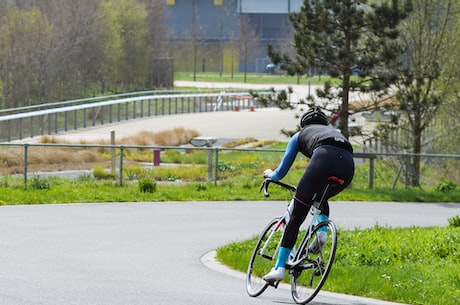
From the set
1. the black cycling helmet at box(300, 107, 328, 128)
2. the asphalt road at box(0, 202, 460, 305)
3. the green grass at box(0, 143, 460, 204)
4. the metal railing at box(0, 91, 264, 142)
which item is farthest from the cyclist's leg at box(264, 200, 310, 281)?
the metal railing at box(0, 91, 264, 142)

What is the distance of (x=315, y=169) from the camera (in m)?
9.74

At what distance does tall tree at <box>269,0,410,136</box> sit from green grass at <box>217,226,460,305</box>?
1435 centimetres

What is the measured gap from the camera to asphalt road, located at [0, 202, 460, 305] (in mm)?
10953

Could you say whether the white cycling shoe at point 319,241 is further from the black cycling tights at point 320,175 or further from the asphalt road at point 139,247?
the asphalt road at point 139,247

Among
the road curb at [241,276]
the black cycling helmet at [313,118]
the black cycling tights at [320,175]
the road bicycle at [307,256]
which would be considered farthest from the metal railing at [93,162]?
the black cycling tights at [320,175]

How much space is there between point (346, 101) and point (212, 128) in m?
34.4

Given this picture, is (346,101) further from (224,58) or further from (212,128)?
(224,58)

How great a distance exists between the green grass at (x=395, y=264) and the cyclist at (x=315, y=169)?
1327 mm

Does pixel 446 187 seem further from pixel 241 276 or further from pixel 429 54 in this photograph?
pixel 241 276

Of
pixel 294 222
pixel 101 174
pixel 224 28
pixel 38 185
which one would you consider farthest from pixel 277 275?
pixel 224 28

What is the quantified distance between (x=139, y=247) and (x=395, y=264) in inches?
158

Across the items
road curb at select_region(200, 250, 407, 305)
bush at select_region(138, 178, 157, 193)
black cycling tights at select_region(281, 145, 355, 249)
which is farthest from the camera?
bush at select_region(138, 178, 157, 193)

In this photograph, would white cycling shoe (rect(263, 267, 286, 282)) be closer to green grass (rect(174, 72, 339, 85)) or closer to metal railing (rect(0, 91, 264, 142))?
metal railing (rect(0, 91, 264, 142))

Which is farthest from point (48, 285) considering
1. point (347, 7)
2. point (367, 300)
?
point (347, 7)
